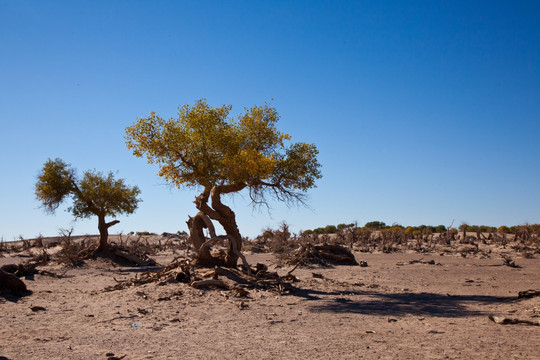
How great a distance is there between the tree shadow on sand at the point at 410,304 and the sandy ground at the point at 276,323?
0.09 feet

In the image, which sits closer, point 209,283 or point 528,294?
point 528,294

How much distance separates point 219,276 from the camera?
15.0 meters

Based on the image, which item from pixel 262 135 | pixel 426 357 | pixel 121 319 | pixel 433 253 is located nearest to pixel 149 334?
pixel 121 319

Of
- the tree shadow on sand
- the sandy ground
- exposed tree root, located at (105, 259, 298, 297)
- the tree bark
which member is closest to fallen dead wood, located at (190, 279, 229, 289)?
exposed tree root, located at (105, 259, 298, 297)

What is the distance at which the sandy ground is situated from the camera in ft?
25.6

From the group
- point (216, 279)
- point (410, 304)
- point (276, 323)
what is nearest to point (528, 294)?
point (410, 304)

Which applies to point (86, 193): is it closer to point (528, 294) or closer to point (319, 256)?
point (319, 256)

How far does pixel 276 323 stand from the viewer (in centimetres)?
1021

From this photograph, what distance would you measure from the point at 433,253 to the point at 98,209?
73.3 ft

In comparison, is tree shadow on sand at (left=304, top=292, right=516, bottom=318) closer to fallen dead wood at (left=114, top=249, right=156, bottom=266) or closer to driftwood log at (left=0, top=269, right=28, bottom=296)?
driftwood log at (left=0, top=269, right=28, bottom=296)

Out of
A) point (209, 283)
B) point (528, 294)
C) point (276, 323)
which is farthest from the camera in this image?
point (209, 283)

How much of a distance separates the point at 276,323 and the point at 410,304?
4822 mm

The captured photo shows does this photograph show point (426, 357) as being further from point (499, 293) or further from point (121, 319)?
point (499, 293)

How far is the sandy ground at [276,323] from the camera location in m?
7.80
